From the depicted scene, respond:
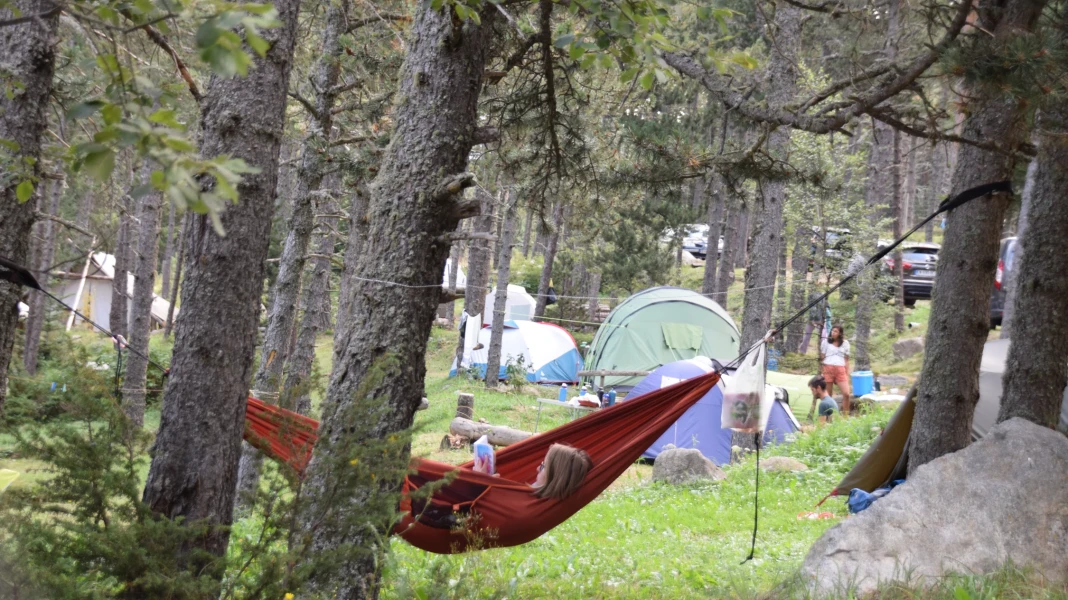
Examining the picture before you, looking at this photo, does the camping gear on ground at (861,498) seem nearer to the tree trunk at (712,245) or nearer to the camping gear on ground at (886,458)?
the camping gear on ground at (886,458)

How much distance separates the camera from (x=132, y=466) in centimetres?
235

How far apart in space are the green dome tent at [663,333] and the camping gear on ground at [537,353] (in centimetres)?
140

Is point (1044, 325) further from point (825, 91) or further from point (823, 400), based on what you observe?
point (823, 400)

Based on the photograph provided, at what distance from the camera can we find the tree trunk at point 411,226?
338 centimetres

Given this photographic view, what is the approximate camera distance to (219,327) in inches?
104

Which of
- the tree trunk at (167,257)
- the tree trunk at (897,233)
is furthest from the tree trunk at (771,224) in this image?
the tree trunk at (167,257)

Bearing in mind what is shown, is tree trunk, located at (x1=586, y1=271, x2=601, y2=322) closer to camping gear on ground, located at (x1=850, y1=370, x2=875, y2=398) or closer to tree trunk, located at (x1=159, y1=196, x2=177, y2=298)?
camping gear on ground, located at (x1=850, y1=370, x2=875, y2=398)

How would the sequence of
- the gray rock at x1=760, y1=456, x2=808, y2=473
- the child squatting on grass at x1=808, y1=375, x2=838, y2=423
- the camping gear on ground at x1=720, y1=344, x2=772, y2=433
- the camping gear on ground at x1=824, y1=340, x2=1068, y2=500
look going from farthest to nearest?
the child squatting on grass at x1=808, y1=375, x2=838, y2=423 → the gray rock at x1=760, y1=456, x2=808, y2=473 → the camping gear on ground at x1=824, y1=340, x2=1068, y2=500 → the camping gear on ground at x1=720, y1=344, x2=772, y2=433

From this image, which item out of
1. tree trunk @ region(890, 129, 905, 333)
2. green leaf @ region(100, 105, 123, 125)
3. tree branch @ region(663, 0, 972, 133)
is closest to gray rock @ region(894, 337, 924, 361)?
tree trunk @ region(890, 129, 905, 333)

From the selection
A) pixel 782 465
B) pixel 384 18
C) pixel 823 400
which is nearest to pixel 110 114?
pixel 384 18

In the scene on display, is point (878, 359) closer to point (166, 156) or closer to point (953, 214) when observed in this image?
point (953, 214)

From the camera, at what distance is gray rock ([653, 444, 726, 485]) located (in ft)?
24.2

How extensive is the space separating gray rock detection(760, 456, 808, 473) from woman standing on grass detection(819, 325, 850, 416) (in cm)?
278

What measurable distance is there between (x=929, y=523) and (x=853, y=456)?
4127mm
